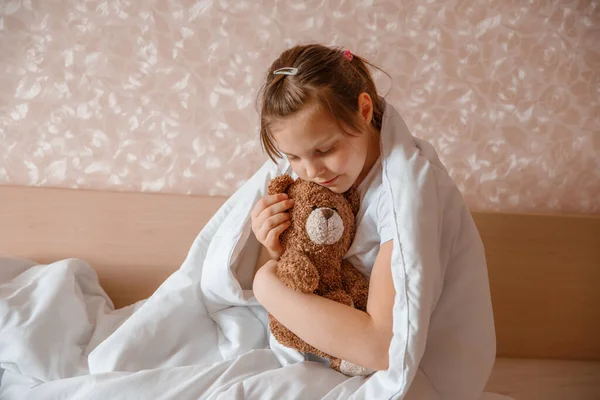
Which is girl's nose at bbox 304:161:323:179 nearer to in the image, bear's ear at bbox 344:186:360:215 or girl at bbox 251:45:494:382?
girl at bbox 251:45:494:382

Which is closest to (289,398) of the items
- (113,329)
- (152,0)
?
(113,329)

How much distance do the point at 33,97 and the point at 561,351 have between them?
157 centimetres

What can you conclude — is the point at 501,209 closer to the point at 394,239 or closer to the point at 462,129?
the point at 462,129

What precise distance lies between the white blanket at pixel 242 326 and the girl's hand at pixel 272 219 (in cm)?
15

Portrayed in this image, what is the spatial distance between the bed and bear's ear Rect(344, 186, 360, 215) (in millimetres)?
556

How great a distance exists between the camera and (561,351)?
1505mm

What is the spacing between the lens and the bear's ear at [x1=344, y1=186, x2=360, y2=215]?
3.39 ft

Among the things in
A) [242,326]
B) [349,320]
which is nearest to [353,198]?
[349,320]

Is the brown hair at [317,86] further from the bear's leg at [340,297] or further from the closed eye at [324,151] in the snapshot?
the bear's leg at [340,297]

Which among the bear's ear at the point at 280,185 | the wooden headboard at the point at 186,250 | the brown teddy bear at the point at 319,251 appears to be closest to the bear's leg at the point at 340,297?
the brown teddy bear at the point at 319,251

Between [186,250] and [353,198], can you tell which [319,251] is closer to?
[353,198]

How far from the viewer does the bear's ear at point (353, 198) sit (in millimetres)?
1033

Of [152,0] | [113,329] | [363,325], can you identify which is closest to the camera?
[363,325]

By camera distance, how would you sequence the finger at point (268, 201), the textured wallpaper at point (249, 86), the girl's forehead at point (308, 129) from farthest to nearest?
1. the textured wallpaper at point (249, 86)
2. the finger at point (268, 201)
3. the girl's forehead at point (308, 129)
